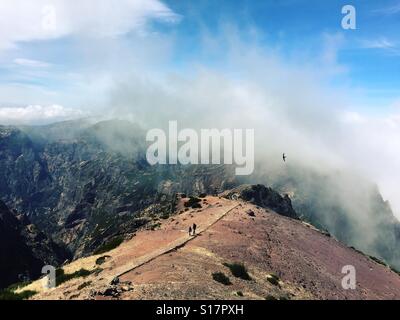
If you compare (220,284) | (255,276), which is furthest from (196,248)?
(220,284)

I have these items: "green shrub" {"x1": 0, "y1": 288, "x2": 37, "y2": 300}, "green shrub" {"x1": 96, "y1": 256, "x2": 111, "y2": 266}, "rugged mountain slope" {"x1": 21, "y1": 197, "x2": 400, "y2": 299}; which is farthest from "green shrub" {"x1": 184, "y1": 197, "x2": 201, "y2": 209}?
"green shrub" {"x1": 0, "y1": 288, "x2": 37, "y2": 300}

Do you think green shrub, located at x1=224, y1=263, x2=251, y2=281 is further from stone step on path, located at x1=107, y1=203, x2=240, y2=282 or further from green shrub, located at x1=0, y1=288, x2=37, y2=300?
green shrub, located at x1=0, y1=288, x2=37, y2=300

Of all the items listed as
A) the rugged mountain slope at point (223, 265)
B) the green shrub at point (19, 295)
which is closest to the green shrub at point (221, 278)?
the rugged mountain slope at point (223, 265)

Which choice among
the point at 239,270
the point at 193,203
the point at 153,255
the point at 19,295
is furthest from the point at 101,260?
the point at 193,203

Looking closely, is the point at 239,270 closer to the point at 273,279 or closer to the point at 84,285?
the point at 273,279
